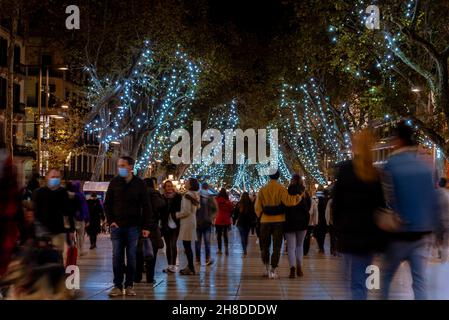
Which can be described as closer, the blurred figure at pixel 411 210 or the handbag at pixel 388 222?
the handbag at pixel 388 222

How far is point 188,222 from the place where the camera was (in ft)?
57.2

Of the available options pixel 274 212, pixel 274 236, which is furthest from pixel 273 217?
pixel 274 236

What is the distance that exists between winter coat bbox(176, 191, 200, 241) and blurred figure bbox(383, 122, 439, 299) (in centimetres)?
886

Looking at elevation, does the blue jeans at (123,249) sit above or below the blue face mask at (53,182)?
below

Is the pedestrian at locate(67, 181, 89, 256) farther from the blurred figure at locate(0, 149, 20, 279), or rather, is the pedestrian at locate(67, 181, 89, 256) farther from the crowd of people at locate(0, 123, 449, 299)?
the blurred figure at locate(0, 149, 20, 279)

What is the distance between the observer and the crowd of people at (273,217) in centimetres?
843

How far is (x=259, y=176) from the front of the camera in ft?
454

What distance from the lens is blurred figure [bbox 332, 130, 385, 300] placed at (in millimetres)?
8414

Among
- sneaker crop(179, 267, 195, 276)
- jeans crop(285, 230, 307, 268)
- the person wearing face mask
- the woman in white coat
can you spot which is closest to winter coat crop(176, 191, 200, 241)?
the woman in white coat

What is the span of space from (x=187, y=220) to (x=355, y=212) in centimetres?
916

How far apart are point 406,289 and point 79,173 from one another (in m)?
66.5

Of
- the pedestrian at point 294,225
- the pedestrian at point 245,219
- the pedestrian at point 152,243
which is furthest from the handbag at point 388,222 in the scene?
the pedestrian at point 245,219

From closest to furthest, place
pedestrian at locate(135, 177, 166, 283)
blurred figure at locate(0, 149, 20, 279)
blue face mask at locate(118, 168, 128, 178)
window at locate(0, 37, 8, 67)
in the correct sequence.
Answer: blurred figure at locate(0, 149, 20, 279) < blue face mask at locate(118, 168, 128, 178) < pedestrian at locate(135, 177, 166, 283) < window at locate(0, 37, 8, 67)

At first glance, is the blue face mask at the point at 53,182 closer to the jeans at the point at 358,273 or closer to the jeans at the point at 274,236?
the jeans at the point at 274,236
